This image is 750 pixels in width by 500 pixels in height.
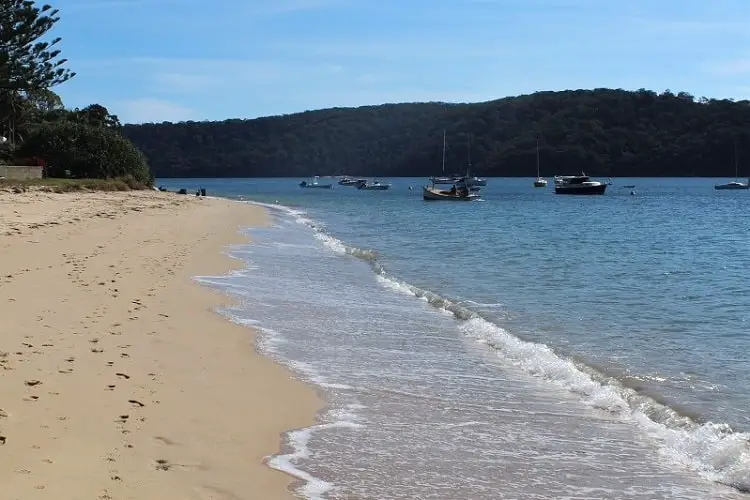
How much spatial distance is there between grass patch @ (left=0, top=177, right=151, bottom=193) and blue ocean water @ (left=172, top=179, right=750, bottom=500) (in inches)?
910

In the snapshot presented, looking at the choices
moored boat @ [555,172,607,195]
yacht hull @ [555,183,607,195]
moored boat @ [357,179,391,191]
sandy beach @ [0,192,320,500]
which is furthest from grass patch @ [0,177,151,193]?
moored boat @ [357,179,391,191]

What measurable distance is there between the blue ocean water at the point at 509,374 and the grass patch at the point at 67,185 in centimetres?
2312

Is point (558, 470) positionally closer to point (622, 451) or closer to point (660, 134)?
point (622, 451)

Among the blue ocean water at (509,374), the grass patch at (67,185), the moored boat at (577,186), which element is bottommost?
the blue ocean water at (509,374)

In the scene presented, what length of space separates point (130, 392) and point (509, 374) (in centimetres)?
428

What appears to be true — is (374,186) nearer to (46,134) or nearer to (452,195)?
(452,195)

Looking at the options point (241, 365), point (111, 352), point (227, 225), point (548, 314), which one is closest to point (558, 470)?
point (241, 365)

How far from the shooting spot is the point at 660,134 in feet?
575

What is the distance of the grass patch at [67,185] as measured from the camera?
40.3 meters

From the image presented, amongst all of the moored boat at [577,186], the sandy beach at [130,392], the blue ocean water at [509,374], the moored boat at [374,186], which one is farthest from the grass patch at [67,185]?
the moored boat at [374,186]

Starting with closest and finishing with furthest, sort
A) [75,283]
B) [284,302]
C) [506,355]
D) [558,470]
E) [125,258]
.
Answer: [558,470] → [506,355] → [75,283] → [284,302] → [125,258]

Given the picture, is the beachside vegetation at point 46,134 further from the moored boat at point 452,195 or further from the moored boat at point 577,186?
the moored boat at point 577,186

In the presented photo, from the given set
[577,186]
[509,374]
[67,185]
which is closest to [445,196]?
[577,186]

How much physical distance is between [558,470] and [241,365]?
3.88m
